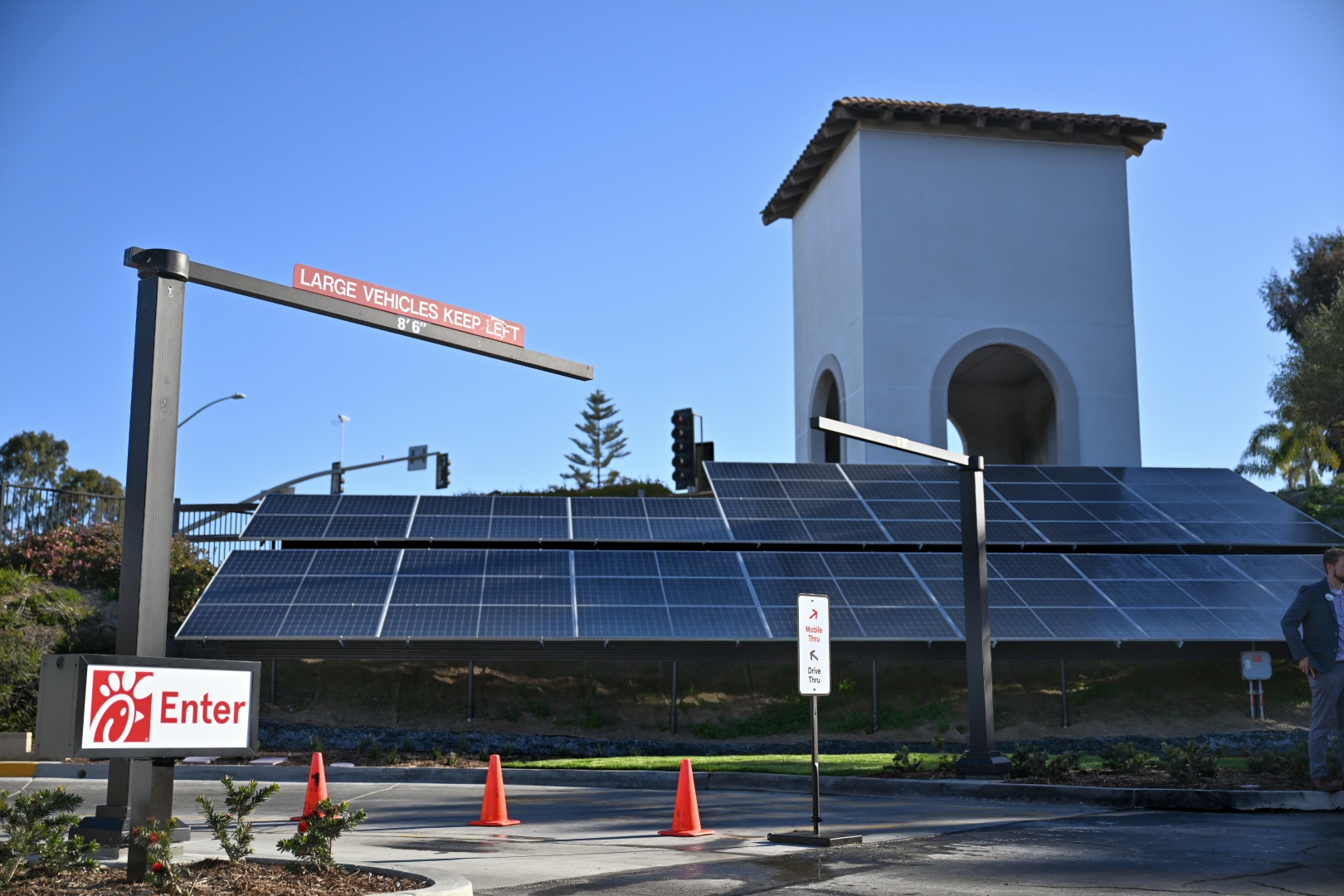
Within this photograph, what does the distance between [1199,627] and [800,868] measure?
47.6 feet

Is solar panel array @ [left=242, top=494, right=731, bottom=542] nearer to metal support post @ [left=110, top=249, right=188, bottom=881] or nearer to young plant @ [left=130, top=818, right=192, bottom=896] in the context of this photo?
metal support post @ [left=110, top=249, right=188, bottom=881]

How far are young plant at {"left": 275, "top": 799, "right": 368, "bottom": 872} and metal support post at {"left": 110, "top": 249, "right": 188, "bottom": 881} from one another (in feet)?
2.59

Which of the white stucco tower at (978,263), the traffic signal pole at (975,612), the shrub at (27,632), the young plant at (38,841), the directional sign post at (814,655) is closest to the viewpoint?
the young plant at (38,841)

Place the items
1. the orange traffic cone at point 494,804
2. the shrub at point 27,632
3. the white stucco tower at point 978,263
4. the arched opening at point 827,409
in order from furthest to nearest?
the arched opening at point 827,409
the white stucco tower at point 978,263
the shrub at point 27,632
the orange traffic cone at point 494,804

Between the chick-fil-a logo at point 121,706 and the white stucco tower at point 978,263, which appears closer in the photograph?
the chick-fil-a logo at point 121,706

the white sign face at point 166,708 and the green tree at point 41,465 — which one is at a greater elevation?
the green tree at point 41,465

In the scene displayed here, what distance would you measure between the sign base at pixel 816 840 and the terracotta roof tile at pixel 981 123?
24.7 meters

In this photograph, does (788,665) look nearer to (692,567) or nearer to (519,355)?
(692,567)

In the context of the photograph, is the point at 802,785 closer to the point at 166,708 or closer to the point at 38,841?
the point at 166,708

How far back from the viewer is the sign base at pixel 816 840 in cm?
995

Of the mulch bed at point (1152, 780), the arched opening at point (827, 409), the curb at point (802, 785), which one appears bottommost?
the curb at point (802, 785)

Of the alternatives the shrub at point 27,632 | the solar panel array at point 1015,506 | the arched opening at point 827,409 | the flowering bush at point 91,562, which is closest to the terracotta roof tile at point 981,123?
the arched opening at point 827,409

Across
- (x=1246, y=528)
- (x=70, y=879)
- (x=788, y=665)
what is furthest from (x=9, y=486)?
(x=1246, y=528)

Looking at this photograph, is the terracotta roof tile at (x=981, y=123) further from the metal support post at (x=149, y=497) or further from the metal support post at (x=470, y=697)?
the metal support post at (x=149, y=497)
